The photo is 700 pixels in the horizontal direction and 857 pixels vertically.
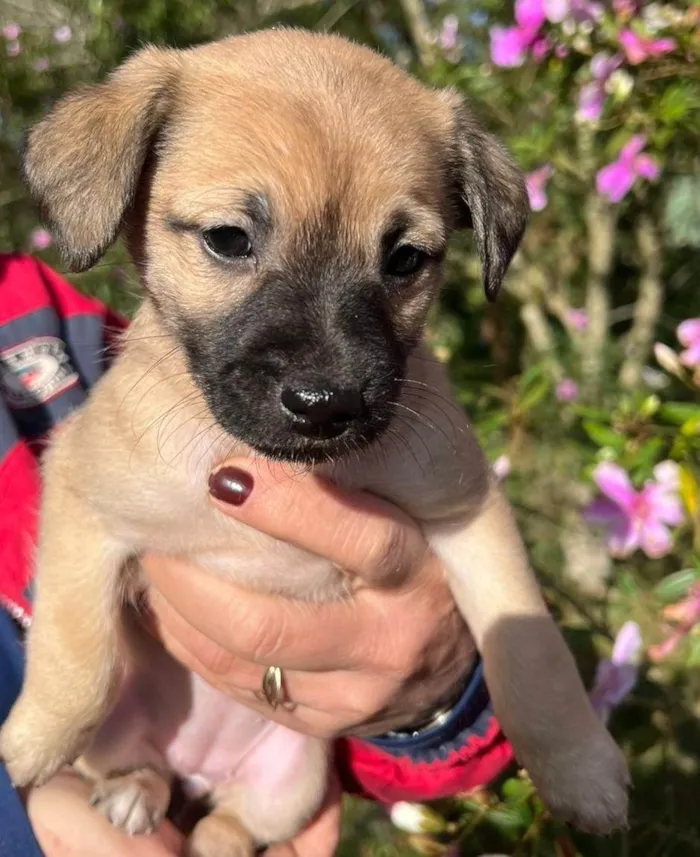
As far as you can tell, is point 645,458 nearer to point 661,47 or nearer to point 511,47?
point 661,47

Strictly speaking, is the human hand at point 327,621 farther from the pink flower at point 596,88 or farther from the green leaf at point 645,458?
the pink flower at point 596,88

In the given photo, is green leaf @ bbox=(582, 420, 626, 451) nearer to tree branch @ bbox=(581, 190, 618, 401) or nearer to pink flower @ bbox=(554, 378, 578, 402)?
pink flower @ bbox=(554, 378, 578, 402)

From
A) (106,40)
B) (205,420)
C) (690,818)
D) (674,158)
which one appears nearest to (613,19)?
(674,158)

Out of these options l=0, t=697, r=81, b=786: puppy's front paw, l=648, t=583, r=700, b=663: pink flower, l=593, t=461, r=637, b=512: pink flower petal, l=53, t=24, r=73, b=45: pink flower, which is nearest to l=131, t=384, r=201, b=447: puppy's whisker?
l=0, t=697, r=81, b=786: puppy's front paw

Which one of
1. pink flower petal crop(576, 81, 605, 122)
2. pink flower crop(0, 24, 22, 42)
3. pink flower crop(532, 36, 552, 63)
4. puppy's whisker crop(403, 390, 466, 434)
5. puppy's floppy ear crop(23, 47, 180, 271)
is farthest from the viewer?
pink flower crop(0, 24, 22, 42)

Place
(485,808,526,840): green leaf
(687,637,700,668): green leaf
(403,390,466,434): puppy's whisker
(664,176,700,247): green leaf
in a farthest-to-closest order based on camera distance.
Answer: (664,176,700,247): green leaf, (687,637,700,668): green leaf, (403,390,466,434): puppy's whisker, (485,808,526,840): green leaf

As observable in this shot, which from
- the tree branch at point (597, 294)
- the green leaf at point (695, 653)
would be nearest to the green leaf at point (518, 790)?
the green leaf at point (695, 653)
